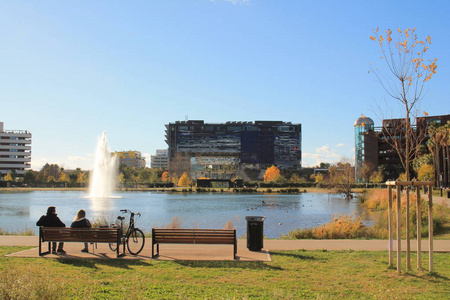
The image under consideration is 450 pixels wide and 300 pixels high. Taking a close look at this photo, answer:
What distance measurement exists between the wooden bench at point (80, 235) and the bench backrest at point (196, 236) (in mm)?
1141

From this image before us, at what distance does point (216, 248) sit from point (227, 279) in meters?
4.42

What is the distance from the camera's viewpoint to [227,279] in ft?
30.3

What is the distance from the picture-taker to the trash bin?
13008mm

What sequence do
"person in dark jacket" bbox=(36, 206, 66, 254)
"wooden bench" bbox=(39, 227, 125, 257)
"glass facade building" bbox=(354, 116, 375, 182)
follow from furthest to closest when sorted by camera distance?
1. "glass facade building" bbox=(354, 116, 375, 182)
2. "person in dark jacket" bbox=(36, 206, 66, 254)
3. "wooden bench" bbox=(39, 227, 125, 257)

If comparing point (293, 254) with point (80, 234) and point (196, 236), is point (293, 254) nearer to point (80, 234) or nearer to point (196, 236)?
point (196, 236)

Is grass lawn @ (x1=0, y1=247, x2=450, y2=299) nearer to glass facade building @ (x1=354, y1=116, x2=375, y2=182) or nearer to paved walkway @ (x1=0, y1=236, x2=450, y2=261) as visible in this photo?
paved walkway @ (x1=0, y1=236, x2=450, y2=261)

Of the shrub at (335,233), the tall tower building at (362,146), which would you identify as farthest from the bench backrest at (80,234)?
the tall tower building at (362,146)

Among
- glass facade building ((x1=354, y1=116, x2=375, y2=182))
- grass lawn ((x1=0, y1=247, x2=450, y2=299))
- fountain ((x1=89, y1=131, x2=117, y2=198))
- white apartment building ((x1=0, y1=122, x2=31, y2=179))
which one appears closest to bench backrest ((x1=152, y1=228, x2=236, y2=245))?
grass lawn ((x1=0, y1=247, x2=450, y2=299))

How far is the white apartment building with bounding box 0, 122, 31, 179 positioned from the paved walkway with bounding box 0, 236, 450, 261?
162 metres

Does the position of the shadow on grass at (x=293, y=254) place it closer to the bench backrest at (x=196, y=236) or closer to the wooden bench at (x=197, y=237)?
the wooden bench at (x=197, y=237)

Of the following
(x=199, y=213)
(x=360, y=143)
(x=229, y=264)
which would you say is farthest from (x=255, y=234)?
(x=360, y=143)

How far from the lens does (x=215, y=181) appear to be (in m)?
133

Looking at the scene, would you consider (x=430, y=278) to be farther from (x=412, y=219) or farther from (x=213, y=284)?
(x=412, y=219)

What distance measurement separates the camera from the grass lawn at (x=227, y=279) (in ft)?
25.4
